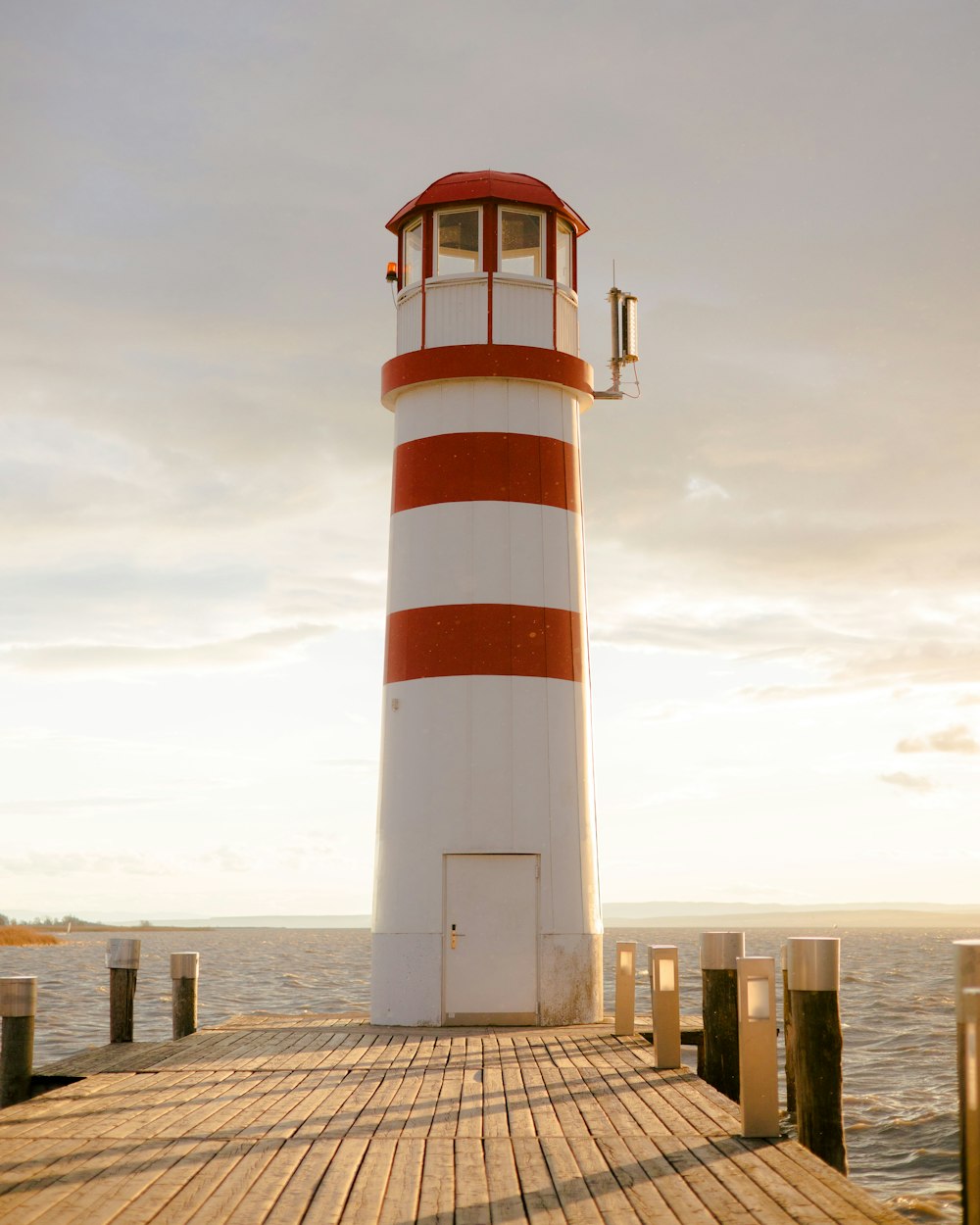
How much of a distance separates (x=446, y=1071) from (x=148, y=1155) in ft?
13.1

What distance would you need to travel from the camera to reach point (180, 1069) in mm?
12328

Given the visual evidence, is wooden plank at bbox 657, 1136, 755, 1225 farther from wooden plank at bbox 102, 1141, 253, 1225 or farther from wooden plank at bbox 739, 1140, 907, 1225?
wooden plank at bbox 102, 1141, 253, 1225

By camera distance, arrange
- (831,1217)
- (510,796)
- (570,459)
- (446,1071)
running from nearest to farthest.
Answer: (831,1217) → (446,1071) → (510,796) → (570,459)

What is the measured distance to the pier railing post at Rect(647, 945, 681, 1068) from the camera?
11.6 metres

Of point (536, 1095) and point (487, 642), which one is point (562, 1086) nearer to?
point (536, 1095)

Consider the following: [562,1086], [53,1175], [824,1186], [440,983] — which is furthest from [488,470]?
[824,1186]

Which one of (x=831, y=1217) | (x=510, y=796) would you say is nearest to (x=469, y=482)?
(x=510, y=796)

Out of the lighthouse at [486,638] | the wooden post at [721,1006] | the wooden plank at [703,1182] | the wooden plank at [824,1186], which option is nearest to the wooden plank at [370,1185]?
the wooden plank at [703,1182]

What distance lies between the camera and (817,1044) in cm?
911

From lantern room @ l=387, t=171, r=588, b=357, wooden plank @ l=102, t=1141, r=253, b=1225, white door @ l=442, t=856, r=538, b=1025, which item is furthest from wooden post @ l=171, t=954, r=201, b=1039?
wooden plank @ l=102, t=1141, r=253, b=1225

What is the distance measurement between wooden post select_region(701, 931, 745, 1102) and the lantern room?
25.7 feet

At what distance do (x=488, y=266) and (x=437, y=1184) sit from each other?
12.0 m

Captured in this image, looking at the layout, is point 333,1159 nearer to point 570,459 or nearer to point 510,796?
point 510,796

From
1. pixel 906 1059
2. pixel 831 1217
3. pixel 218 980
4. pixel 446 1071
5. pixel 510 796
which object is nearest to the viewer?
pixel 831 1217
